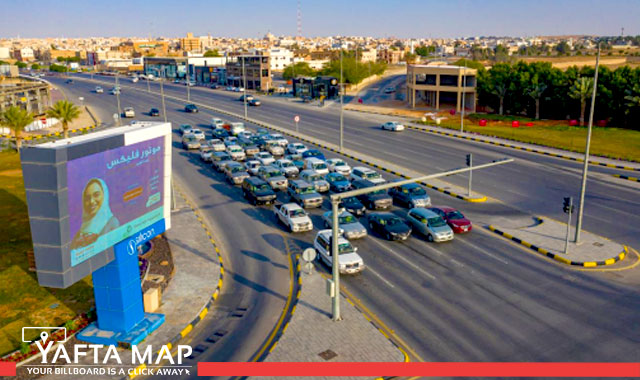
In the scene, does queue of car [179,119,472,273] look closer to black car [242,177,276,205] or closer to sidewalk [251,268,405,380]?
black car [242,177,276,205]

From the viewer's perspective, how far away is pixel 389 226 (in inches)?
1185

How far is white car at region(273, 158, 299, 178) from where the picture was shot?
44.2 m

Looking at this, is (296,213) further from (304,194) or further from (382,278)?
(382,278)

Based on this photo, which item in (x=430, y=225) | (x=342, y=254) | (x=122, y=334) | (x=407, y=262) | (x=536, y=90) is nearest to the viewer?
(x=122, y=334)

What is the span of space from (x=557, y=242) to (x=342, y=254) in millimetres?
12893

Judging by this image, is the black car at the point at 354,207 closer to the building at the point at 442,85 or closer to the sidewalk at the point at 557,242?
the sidewalk at the point at 557,242

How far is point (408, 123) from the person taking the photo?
74688 mm

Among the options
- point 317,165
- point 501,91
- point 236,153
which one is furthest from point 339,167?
point 501,91

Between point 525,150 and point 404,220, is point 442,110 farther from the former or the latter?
point 404,220

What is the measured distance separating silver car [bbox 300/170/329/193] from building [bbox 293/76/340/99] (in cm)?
6719

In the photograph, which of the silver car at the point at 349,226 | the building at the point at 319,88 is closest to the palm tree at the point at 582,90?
the building at the point at 319,88

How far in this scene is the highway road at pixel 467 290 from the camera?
744 inches

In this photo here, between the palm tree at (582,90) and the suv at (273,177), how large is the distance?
47.5m

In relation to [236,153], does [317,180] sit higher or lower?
lower
